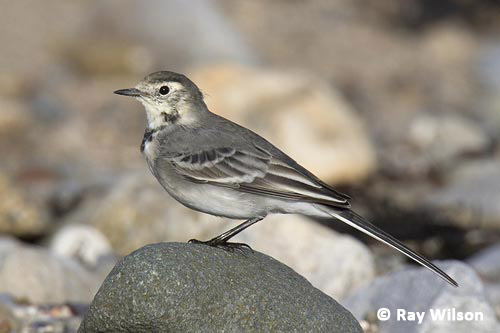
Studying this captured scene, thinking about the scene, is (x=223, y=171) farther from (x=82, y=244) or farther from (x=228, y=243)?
(x=82, y=244)

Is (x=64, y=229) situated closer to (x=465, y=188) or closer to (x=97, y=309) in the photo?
(x=97, y=309)

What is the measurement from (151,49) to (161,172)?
40.4ft

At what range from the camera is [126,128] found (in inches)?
693

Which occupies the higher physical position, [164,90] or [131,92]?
[164,90]

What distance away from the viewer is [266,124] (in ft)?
52.5

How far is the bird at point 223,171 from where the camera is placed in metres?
7.73

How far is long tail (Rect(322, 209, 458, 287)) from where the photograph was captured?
7.45 meters

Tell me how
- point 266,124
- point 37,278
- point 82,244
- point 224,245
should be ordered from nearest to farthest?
point 224,245 < point 37,278 < point 82,244 < point 266,124

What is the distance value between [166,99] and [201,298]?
207cm

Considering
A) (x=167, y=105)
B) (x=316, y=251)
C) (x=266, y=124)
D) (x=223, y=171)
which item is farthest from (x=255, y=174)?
(x=266, y=124)

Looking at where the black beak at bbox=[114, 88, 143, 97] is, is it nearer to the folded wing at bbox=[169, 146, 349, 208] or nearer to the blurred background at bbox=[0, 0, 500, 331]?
the folded wing at bbox=[169, 146, 349, 208]

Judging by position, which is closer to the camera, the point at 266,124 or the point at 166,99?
the point at 166,99

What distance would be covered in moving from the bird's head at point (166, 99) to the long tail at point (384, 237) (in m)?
1.60

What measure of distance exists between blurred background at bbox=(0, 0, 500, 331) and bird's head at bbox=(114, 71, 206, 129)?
93.8 inches
